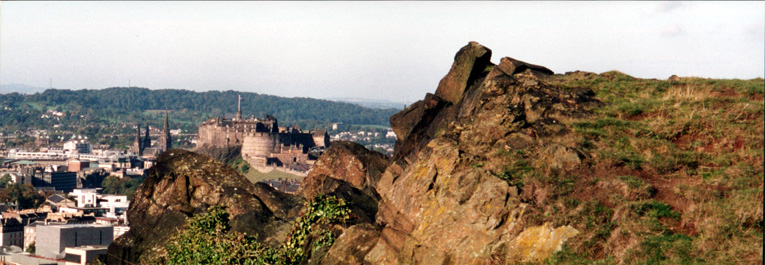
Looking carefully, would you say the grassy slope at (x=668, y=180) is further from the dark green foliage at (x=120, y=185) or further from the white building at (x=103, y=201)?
the dark green foliage at (x=120, y=185)

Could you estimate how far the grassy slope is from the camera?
12.2 meters

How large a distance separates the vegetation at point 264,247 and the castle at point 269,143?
460 ft

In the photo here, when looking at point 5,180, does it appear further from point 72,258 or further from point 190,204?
point 190,204

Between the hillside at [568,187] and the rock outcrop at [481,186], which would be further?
the rock outcrop at [481,186]

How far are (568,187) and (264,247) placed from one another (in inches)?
253

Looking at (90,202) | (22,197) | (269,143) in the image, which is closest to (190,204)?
(90,202)

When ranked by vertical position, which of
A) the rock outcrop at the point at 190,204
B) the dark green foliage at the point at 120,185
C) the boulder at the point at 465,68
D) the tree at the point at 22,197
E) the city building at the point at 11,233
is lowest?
the dark green foliage at the point at 120,185

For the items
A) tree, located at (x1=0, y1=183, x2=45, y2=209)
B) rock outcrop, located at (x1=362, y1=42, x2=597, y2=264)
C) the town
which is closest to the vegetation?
rock outcrop, located at (x1=362, y1=42, x2=597, y2=264)

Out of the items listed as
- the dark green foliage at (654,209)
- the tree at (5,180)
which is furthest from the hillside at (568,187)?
the tree at (5,180)

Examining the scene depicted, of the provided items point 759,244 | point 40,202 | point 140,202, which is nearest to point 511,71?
point 759,244

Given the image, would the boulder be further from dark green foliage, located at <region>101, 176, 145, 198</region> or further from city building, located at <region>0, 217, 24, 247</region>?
dark green foliage, located at <region>101, 176, 145, 198</region>

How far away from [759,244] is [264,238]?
10.5 metres

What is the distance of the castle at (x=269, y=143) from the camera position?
171m

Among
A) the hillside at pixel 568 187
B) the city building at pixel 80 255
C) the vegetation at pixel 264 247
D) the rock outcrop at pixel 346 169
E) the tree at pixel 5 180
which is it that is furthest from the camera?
the tree at pixel 5 180
